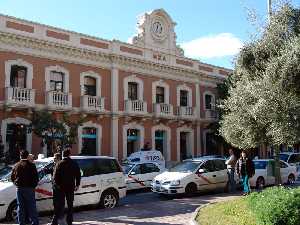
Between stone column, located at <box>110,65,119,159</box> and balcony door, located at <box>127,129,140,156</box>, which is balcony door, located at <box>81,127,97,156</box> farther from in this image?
balcony door, located at <box>127,129,140,156</box>

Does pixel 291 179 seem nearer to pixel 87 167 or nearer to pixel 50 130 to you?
pixel 50 130

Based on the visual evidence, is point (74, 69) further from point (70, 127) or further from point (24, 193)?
point (24, 193)

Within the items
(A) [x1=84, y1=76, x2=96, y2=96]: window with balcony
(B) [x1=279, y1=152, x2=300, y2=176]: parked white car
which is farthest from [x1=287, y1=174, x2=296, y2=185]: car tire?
(A) [x1=84, y1=76, x2=96, y2=96]: window with balcony

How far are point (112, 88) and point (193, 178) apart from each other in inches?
502

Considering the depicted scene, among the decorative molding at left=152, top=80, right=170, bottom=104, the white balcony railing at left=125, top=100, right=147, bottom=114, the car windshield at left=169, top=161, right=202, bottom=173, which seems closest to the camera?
the car windshield at left=169, top=161, right=202, bottom=173

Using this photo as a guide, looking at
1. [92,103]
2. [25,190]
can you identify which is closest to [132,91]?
[92,103]

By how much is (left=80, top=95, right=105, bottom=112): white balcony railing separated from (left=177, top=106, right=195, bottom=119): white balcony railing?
7.08 meters

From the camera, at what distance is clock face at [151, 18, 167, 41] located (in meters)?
32.3

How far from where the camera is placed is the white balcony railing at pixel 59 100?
83.4 feet

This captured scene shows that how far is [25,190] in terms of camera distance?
10.0m

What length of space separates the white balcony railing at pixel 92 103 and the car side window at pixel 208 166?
10410 mm

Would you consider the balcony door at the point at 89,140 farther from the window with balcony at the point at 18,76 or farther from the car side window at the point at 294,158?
the car side window at the point at 294,158

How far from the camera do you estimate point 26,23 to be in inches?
988

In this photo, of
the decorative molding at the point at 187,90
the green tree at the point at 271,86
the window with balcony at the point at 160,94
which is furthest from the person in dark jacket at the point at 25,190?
the decorative molding at the point at 187,90
